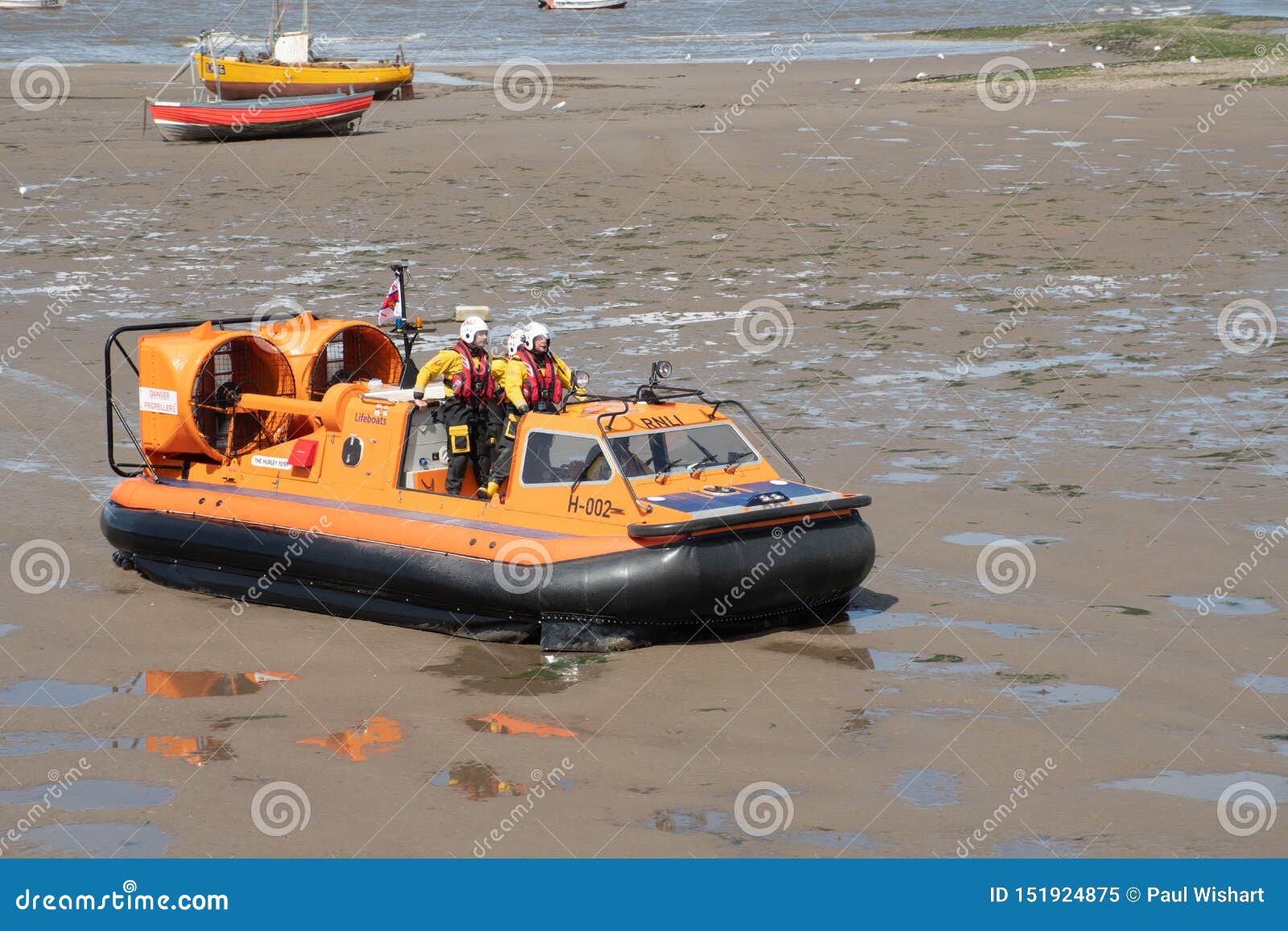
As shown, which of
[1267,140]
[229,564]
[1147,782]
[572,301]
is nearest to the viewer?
[1147,782]

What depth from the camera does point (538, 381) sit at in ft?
32.1

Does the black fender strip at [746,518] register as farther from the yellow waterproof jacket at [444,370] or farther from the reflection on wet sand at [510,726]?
the yellow waterproof jacket at [444,370]

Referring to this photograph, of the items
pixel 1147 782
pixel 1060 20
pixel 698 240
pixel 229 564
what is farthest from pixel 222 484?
pixel 1060 20

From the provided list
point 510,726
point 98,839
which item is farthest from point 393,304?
point 98,839

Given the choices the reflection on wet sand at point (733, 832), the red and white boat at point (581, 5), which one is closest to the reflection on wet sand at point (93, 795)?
the reflection on wet sand at point (733, 832)

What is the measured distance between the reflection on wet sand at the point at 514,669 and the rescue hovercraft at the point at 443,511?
0.10 m

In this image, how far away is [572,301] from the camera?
16.9 meters

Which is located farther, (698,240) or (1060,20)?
(1060,20)

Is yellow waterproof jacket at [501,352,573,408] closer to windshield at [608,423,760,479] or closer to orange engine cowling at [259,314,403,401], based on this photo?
windshield at [608,423,760,479]

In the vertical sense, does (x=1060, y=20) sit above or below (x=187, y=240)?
above

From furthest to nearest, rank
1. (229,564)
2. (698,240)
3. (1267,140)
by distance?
1. (1267,140)
2. (698,240)
3. (229,564)

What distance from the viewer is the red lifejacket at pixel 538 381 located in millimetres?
9766

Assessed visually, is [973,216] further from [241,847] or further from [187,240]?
[241,847]

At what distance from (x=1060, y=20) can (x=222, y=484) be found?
48640 millimetres
